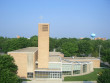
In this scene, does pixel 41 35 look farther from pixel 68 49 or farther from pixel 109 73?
pixel 68 49

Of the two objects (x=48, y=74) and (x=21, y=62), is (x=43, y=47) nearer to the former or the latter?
(x=21, y=62)

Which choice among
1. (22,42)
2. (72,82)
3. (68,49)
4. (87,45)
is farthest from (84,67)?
(22,42)

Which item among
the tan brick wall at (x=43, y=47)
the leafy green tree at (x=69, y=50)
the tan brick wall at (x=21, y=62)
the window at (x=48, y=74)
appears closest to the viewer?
the tan brick wall at (x=21, y=62)

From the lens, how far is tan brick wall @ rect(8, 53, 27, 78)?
31.7 meters

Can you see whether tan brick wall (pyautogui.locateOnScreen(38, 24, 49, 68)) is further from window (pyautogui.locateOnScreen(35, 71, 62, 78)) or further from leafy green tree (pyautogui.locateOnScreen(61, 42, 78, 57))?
leafy green tree (pyautogui.locateOnScreen(61, 42, 78, 57))

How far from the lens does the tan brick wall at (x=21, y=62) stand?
3172 cm

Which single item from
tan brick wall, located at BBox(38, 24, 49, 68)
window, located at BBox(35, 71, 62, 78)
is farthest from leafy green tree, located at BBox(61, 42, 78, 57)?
window, located at BBox(35, 71, 62, 78)

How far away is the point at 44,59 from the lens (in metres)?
33.8

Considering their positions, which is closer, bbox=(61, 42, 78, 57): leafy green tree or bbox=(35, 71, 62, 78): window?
bbox=(35, 71, 62, 78): window

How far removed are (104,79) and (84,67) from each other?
1595cm

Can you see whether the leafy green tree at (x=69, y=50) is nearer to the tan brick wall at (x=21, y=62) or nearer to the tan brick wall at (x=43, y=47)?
the tan brick wall at (x=43, y=47)

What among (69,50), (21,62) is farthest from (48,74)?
(69,50)

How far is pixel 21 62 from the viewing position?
3191 centimetres

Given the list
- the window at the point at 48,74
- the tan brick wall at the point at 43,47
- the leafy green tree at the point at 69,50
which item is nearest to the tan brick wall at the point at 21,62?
the window at the point at 48,74
